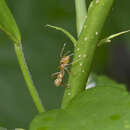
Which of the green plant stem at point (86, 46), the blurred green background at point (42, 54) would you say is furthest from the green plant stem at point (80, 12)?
the blurred green background at point (42, 54)

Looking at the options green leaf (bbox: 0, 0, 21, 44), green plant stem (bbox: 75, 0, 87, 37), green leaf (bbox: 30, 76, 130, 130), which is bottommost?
green leaf (bbox: 30, 76, 130, 130)

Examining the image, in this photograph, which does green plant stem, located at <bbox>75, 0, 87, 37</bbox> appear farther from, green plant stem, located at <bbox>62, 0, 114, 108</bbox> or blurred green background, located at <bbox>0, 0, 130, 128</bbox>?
blurred green background, located at <bbox>0, 0, 130, 128</bbox>

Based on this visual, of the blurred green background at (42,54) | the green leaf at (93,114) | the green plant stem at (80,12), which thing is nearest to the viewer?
the green leaf at (93,114)

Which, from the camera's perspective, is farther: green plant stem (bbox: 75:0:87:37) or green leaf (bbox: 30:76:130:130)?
green plant stem (bbox: 75:0:87:37)

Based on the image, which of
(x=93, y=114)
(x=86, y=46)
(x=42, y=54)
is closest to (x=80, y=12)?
(x=86, y=46)

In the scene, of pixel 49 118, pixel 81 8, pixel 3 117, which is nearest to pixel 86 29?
pixel 81 8

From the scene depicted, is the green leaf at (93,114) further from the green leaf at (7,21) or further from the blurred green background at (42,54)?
the blurred green background at (42,54)

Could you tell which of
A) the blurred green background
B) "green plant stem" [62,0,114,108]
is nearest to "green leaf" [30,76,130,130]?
"green plant stem" [62,0,114,108]
